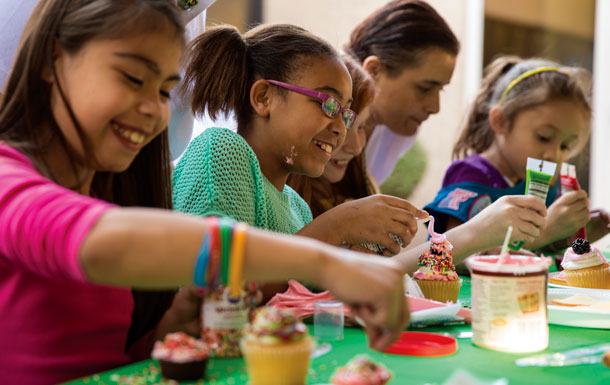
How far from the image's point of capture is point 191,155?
68.7 inches

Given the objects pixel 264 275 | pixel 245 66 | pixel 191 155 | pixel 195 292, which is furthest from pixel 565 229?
pixel 264 275

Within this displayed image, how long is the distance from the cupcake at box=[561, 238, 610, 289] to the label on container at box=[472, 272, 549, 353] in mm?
759

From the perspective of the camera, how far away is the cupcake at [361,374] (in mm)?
980

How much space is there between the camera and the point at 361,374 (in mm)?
986

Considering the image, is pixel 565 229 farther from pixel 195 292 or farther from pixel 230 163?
pixel 195 292

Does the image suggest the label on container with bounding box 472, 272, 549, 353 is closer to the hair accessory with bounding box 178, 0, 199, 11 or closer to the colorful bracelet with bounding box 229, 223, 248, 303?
the colorful bracelet with bounding box 229, 223, 248, 303

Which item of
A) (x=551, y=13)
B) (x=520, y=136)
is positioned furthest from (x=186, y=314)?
(x=551, y=13)

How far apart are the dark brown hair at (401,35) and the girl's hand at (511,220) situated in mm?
1134

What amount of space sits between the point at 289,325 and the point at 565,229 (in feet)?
6.36

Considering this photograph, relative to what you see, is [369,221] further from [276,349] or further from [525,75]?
[525,75]

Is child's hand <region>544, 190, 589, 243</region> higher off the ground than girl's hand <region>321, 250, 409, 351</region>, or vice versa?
girl's hand <region>321, 250, 409, 351</region>

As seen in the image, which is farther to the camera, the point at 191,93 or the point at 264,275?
the point at 191,93

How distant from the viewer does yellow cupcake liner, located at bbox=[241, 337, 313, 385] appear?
0.96 metres

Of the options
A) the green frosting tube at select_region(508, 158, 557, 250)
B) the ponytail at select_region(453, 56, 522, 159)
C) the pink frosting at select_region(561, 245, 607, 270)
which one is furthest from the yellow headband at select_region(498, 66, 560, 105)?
the pink frosting at select_region(561, 245, 607, 270)
